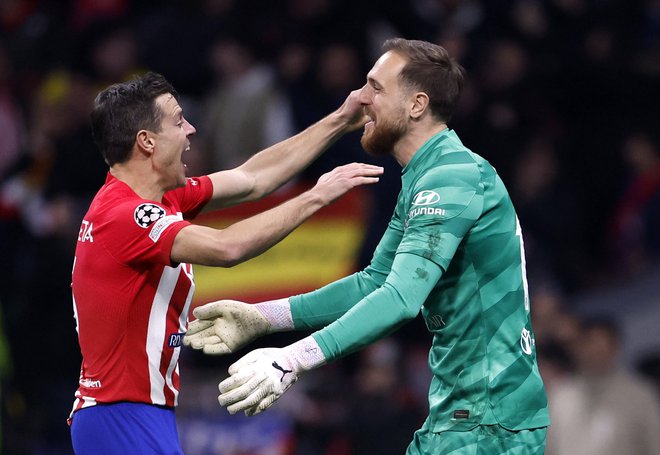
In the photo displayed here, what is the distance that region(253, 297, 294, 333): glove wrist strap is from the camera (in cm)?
528

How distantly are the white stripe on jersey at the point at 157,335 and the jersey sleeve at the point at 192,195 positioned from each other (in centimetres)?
57

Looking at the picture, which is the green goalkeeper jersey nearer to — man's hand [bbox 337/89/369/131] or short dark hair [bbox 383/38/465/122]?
short dark hair [bbox 383/38/465/122]

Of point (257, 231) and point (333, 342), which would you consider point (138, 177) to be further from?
point (333, 342)

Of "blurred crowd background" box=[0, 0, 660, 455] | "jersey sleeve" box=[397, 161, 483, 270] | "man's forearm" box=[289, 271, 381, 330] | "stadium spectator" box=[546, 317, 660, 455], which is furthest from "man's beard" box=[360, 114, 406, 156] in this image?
"blurred crowd background" box=[0, 0, 660, 455]

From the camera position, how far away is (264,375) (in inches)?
175

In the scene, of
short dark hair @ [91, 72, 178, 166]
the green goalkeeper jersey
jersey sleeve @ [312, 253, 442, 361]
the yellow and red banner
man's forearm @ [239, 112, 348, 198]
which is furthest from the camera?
the yellow and red banner

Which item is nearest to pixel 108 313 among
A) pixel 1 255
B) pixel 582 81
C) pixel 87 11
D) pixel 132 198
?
pixel 132 198

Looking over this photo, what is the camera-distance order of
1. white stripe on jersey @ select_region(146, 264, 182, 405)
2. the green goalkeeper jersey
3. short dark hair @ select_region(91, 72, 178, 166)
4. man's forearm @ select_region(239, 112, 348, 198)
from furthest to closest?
man's forearm @ select_region(239, 112, 348, 198), short dark hair @ select_region(91, 72, 178, 166), white stripe on jersey @ select_region(146, 264, 182, 405), the green goalkeeper jersey

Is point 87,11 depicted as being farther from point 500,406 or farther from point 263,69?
point 500,406

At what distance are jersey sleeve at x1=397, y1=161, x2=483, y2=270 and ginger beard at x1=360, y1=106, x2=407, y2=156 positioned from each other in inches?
12.2

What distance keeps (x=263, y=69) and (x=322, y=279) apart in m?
1.94

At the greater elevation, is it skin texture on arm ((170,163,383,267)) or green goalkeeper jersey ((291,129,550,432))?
skin texture on arm ((170,163,383,267))

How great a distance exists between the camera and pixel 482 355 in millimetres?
4887

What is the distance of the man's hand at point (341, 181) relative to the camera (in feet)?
16.9
